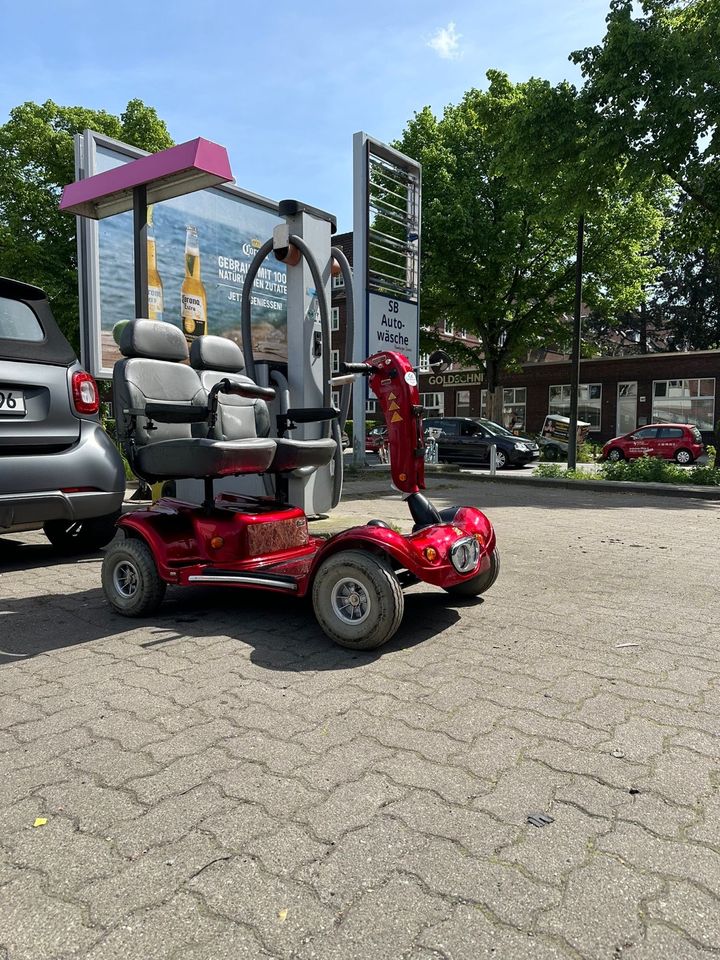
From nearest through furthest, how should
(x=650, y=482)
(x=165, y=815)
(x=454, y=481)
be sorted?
(x=165, y=815) < (x=650, y=482) < (x=454, y=481)

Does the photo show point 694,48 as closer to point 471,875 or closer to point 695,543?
point 695,543

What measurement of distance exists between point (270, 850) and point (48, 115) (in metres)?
Result: 33.1

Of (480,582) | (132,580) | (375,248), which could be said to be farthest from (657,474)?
(132,580)

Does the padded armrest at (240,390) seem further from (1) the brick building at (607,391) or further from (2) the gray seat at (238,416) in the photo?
(1) the brick building at (607,391)

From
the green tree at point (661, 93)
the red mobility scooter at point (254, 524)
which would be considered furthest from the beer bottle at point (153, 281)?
the green tree at point (661, 93)

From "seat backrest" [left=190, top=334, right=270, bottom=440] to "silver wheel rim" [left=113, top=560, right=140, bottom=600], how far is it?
3.04 feet

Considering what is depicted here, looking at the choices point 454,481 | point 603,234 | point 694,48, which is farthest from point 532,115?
point 603,234

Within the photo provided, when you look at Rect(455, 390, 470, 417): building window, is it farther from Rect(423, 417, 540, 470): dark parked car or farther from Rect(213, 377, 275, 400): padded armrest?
Rect(213, 377, 275, 400): padded armrest

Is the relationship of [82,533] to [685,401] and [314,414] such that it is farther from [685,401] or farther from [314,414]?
[685,401]

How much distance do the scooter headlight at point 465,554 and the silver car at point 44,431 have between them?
2.98 meters

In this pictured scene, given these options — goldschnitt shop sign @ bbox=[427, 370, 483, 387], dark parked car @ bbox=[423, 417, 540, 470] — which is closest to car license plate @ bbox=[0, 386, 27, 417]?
A: dark parked car @ bbox=[423, 417, 540, 470]

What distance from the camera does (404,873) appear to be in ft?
5.89

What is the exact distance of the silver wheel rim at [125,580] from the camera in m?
4.10

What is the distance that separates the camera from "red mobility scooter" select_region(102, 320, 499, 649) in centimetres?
345
